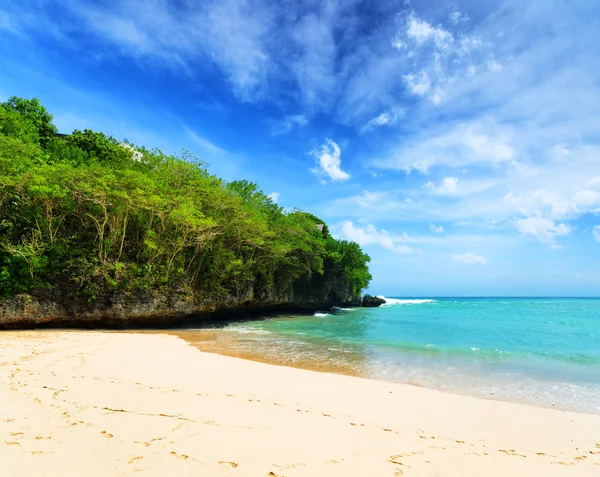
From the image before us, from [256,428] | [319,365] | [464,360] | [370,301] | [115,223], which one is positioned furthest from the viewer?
[370,301]

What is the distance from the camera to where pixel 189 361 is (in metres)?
7.80

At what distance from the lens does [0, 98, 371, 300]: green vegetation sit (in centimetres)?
1225

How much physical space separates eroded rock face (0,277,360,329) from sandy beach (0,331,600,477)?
22.5 feet

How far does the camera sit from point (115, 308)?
1437cm

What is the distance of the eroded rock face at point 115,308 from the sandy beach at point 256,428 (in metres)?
6.85

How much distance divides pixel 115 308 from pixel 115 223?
13.4 ft

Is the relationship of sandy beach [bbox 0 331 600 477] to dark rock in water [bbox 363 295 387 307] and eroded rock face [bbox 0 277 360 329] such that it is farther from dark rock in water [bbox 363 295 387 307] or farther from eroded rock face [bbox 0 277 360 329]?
dark rock in water [bbox 363 295 387 307]

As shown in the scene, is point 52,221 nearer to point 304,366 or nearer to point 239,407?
point 304,366

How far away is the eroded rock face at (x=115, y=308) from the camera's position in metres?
12.1

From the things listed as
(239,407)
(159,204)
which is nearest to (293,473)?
(239,407)

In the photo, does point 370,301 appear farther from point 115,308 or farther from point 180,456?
point 180,456

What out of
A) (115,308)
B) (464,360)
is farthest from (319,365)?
(115,308)

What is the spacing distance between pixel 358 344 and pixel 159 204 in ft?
36.3

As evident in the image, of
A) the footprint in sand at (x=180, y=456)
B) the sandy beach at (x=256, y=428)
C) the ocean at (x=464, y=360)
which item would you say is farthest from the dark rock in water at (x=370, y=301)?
the footprint in sand at (x=180, y=456)
